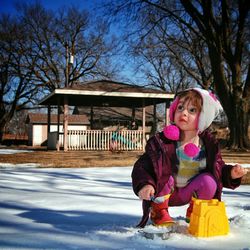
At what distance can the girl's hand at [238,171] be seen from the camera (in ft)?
7.26

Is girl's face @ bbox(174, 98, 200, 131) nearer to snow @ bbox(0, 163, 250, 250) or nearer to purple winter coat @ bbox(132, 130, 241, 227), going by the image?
purple winter coat @ bbox(132, 130, 241, 227)

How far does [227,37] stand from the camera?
16.3 metres

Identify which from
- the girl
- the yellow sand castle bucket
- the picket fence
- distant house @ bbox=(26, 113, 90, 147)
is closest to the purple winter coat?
the girl

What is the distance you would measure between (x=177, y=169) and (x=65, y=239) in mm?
857

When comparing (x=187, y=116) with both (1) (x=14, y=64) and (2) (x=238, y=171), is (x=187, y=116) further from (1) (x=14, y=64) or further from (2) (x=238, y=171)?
(1) (x=14, y=64)

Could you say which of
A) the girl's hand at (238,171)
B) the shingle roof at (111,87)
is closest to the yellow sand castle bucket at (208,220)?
the girl's hand at (238,171)

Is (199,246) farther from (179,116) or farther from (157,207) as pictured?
(179,116)

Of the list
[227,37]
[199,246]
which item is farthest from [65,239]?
[227,37]

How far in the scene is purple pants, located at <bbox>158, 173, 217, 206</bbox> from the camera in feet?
7.24

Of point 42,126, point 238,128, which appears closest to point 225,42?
point 238,128

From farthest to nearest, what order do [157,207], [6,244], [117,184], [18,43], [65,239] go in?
1. [18,43]
2. [117,184]
3. [157,207]
4. [65,239]
5. [6,244]

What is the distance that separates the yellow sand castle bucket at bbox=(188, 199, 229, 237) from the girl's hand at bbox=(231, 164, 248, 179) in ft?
0.88

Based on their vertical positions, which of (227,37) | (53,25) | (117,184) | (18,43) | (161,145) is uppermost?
(53,25)

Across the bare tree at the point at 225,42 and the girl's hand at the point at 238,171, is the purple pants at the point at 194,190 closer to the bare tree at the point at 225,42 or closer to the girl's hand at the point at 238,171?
the girl's hand at the point at 238,171
